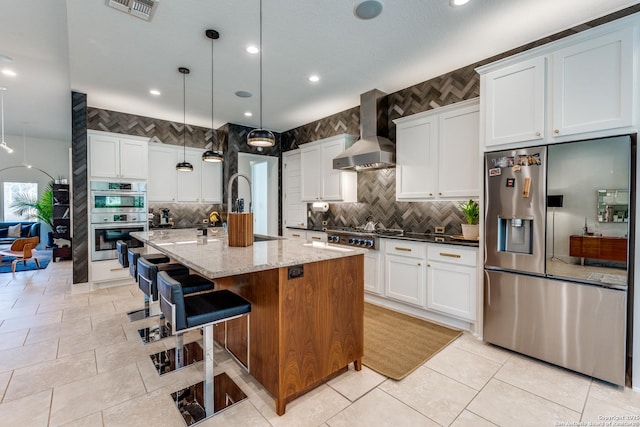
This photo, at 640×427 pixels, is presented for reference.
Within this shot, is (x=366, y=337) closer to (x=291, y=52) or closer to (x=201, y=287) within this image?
(x=201, y=287)

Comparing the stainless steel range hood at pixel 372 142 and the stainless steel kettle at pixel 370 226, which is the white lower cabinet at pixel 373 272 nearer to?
the stainless steel kettle at pixel 370 226

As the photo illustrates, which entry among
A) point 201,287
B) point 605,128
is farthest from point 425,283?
point 201,287

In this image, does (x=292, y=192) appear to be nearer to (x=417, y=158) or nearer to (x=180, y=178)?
(x=180, y=178)

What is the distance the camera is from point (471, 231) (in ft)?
10.3

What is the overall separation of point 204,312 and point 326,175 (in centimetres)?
353

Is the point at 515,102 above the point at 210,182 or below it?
above

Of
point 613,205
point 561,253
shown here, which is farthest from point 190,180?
point 613,205

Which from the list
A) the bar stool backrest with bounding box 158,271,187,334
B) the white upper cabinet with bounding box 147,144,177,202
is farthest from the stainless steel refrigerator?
the white upper cabinet with bounding box 147,144,177,202

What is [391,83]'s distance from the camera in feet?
12.8

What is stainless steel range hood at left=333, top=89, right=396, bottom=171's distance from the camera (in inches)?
155

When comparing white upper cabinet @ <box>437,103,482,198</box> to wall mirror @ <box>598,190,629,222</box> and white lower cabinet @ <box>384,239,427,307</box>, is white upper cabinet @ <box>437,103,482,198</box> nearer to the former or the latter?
white lower cabinet @ <box>384,239,427,307</box>

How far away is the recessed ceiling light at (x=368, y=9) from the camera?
2375 millimetres

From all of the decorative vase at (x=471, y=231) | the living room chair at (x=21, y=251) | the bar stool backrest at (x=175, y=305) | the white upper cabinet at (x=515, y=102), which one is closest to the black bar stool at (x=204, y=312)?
the bar stool backrest at (x=175, y=305)

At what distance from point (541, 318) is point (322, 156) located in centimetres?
367
